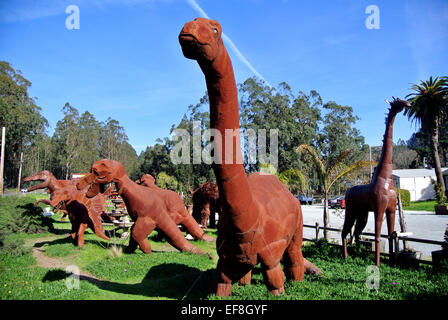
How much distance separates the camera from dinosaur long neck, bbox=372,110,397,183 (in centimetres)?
679

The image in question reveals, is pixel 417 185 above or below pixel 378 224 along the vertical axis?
above

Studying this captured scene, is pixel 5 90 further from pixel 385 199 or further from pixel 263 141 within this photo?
pixel 385 199

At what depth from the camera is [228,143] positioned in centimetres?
289

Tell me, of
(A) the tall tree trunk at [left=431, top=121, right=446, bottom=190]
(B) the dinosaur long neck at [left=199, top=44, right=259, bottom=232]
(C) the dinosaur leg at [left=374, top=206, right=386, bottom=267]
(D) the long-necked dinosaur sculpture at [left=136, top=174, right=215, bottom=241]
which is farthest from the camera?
(A) the tall tree trunk at [left=431, top=121, right=446, bottom=190]

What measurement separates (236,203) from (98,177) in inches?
198

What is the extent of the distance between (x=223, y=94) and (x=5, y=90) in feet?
130

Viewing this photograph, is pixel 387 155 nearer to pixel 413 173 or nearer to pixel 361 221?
pixel 361 221

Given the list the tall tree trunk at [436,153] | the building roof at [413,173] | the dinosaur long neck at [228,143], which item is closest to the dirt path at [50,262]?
the dinosaur long neck at [228,143]

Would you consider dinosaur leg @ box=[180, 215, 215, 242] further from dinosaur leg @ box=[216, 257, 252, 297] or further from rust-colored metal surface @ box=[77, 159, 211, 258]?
dinosaur leg @ box=[216, 257, 252, 297]

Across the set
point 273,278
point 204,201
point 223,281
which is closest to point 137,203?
point 223,281

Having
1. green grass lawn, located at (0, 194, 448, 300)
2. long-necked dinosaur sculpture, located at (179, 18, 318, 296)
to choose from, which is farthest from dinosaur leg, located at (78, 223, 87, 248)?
long-necked dinosaur sculpture, located at (179, 18, 318, 296)

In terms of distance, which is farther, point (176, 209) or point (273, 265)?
point (176, 209)

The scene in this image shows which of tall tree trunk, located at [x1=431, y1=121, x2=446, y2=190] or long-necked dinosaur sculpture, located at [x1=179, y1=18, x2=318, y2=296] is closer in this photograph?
long-necked dinosaur sculpture, located at [x1=179, y1=18, x2=318, y2=296]
